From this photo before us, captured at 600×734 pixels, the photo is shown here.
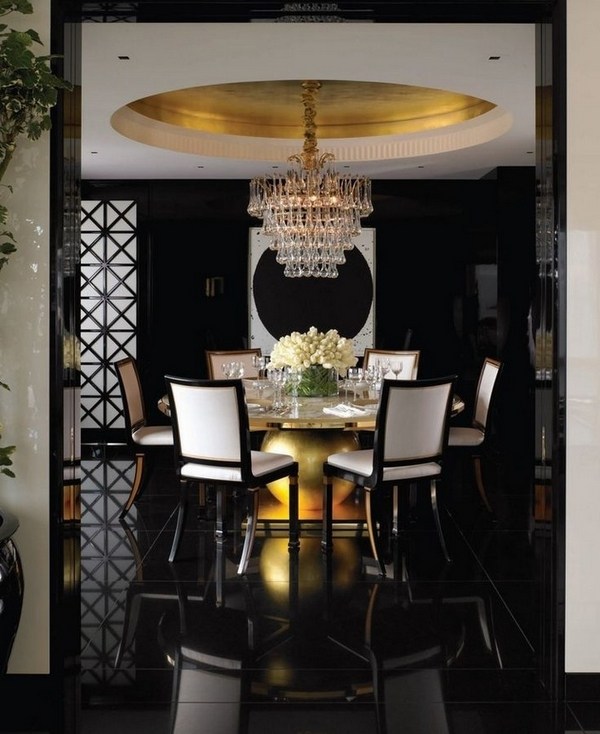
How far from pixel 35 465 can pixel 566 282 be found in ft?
6.12

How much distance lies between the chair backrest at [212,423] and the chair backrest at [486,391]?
182 cm

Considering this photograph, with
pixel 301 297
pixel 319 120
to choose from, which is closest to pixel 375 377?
pixel 319 120

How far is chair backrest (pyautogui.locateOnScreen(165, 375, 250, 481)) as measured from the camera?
4309 mm

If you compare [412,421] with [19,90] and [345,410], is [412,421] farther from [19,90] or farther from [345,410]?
[19,90]

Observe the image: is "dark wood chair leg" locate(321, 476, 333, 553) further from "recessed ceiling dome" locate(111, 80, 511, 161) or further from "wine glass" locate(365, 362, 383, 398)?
"recessed ceiling dome" locate(111, 80, 511, 161)

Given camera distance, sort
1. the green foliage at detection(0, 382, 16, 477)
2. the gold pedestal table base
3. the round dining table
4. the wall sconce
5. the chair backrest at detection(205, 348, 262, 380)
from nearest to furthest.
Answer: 1. the green foliage at detection(0, 382, 16, 477)
2. the round dining table
3. the gold pedestal table base
4. the chair backrest at detection(205, 348, 262, 380)
5. the wall sconce

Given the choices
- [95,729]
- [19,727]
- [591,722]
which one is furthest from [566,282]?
[19,727]

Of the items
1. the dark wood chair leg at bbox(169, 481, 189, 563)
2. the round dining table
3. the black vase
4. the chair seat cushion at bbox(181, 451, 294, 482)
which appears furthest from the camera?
the round dining table

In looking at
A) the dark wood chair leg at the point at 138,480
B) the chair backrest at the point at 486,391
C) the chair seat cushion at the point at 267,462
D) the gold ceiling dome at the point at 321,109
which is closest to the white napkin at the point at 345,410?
the chair seat cushion at the point at 267,462

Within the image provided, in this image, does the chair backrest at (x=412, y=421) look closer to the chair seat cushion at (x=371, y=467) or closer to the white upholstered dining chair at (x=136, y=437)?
the chair seat cushion at (x=371, y=467)

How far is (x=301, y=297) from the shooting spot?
848cm

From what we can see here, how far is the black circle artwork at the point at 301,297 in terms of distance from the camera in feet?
27.7

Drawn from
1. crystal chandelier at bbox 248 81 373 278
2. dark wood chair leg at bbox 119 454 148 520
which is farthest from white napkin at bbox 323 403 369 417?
crystal chandelier at bbox 248 81 373 278

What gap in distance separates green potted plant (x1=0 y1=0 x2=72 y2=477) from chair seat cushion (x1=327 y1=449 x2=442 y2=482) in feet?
6.83
